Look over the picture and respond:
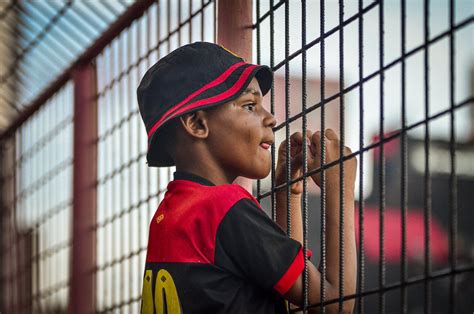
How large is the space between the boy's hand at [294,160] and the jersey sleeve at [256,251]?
25 cm

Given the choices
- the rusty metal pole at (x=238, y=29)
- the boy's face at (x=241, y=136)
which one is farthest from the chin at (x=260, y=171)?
the rusty metal pole at (x=238, y=29)

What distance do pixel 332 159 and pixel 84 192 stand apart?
1861 millimetres

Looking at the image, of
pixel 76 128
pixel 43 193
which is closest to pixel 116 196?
pixel 76 128

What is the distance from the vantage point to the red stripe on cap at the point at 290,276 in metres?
2.08

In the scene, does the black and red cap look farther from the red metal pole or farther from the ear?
the red metal pole

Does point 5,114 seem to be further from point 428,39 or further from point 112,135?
point 428,39

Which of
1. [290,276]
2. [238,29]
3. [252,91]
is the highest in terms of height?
[238,29]

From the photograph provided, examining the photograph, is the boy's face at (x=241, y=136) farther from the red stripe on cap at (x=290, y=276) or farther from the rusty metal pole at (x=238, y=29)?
the rusty metal pole at (x=238, y=29)

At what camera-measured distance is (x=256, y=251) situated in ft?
6.78

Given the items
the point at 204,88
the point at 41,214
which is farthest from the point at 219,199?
the point at 41,214

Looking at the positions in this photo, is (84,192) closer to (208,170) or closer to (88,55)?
(88,55)

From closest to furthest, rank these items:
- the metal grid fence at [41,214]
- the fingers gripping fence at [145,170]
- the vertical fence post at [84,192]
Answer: the fingers gripping fence at [145,170] < the vertical fence post at [84,192] < the metal grid fence at [41,214]

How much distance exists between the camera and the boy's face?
2.21 meters

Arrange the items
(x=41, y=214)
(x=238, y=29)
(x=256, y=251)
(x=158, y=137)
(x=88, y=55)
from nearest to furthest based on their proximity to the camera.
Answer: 1. (x=256, y=251)
2. (x=158, y=137)
3. (x=238, y=29)
4. (x=88, y=55)
5. (x=41, y=214)
